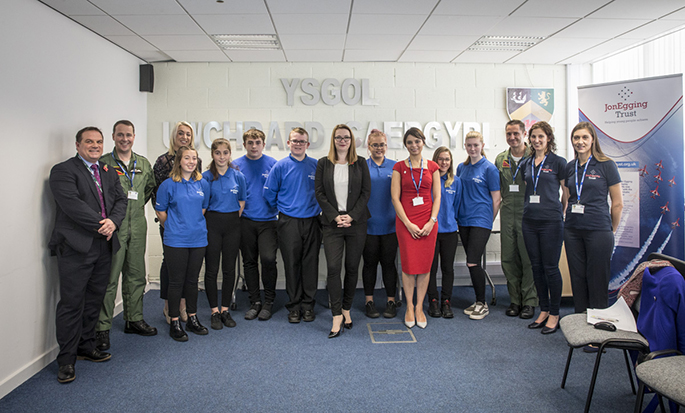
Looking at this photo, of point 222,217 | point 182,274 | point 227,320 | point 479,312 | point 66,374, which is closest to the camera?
point 66,374

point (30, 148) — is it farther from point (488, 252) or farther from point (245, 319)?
point (488, 252)

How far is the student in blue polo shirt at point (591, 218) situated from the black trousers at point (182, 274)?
2.84 metres

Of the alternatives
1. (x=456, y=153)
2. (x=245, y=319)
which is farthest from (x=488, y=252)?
(x=245, y=319)

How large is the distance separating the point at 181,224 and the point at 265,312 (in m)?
1.13

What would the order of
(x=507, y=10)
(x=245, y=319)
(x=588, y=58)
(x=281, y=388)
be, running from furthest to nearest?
(x=588, y=58)
(x=245, y=319)
(x=507, y=10)
(x=281, y=388)

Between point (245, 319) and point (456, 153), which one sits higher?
point (456, 153)

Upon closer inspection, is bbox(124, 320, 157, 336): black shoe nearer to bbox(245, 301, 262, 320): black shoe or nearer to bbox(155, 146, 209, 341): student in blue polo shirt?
bbox(155, 146, 209, 341): student in blue polo shirt

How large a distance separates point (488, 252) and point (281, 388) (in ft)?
11.1

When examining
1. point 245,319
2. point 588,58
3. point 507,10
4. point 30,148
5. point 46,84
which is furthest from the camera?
point 588,58

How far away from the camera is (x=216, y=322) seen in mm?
3312

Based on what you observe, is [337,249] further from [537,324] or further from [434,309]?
[537,324]

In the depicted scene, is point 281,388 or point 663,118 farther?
point 663,118

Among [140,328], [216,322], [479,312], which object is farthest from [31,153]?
[479,312]

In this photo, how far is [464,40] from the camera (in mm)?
3980
